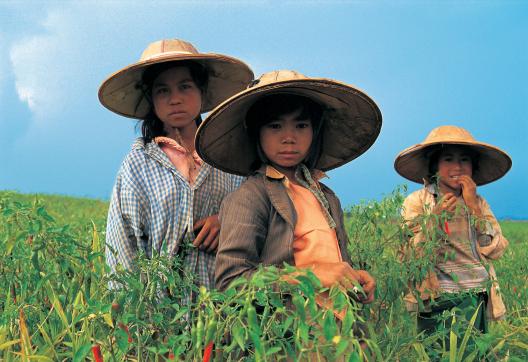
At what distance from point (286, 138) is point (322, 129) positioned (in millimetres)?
538

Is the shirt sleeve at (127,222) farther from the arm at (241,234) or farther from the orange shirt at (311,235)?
the orange shirt at (311,235)

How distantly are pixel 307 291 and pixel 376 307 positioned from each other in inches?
78.8

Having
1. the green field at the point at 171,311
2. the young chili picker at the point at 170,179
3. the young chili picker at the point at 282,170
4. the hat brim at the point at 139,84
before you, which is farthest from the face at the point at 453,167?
the young chili picker at the point at 170,179

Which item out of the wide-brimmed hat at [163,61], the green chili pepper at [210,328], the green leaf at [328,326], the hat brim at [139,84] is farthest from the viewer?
the hat brim at [139,84]

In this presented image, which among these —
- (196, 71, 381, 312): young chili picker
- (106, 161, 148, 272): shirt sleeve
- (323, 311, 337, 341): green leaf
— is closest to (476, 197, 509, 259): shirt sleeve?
(196, 71, 381, 312): young chili picker

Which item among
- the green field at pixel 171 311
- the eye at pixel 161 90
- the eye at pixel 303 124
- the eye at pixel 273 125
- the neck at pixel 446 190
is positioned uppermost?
the eye at pixel 161 90

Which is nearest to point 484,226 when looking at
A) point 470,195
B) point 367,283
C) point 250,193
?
point 470,195

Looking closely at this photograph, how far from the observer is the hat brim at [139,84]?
10.6 feet

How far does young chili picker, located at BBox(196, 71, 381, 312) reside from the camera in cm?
241

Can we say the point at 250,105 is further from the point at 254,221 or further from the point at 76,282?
the point at 76,282

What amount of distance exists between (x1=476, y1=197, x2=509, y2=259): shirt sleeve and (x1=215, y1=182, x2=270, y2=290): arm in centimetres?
221

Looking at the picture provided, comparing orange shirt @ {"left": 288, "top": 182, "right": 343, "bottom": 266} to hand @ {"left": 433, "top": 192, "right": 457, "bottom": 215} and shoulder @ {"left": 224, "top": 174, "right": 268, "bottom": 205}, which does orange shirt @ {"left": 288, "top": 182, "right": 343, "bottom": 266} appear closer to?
shoulder @ {"left": 224, "top": 174, "right": 268, "bottom": 205}

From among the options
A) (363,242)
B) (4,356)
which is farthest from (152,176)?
(363,242)

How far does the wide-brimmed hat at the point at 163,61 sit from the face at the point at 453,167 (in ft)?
5.15
